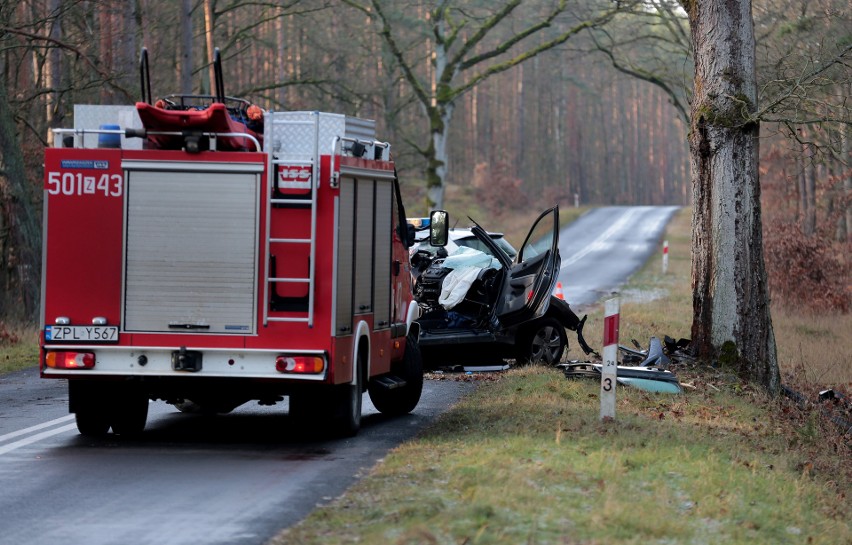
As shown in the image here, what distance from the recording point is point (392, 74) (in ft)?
162

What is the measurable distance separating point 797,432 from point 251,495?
243 inches

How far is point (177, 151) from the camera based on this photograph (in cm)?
948

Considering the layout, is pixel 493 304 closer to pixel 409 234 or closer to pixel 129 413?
pixel 409 234

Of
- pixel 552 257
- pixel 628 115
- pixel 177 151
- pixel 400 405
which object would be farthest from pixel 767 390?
pixel 628 115

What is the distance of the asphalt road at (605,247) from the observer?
35875 millimetres

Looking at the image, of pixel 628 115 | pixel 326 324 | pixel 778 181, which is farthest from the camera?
pixel 628 115

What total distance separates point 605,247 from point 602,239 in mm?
3891

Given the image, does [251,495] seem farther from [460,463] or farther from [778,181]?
[778,181]

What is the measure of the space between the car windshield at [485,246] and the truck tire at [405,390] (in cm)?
404

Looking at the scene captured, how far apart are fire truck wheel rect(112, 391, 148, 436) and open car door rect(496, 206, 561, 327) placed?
592cm

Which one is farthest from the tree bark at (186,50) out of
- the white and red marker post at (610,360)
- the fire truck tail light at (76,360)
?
the white and red marker post at (610,360)

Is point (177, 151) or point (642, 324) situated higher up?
point (177, 151)

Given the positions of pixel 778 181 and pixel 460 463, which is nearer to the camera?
pixel 460 463

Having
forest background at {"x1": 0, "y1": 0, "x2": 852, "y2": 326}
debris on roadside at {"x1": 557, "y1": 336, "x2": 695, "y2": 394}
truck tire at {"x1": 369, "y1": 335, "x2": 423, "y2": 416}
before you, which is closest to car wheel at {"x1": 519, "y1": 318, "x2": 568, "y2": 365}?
debris on roadside at {"x1": 557, "y1": 336, "x2": 695, "y2": 394}
